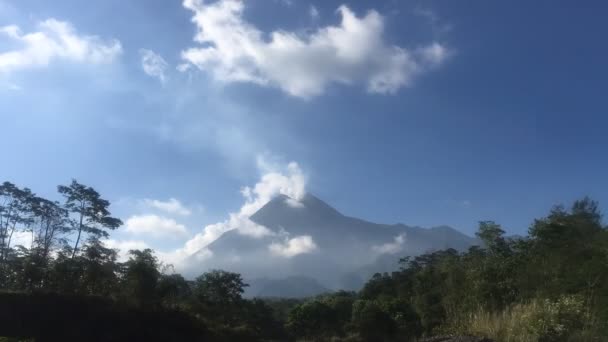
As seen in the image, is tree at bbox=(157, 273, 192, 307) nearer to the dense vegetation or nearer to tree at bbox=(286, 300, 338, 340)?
the dense vegetation

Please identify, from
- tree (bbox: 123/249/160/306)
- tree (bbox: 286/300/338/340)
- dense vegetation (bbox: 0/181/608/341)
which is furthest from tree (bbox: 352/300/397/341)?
tree (bbox: 123/249/160/306)

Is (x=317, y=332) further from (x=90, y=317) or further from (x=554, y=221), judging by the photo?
(x=90, y=317)

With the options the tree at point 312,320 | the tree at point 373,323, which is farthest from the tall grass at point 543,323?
the tree at point 312,320

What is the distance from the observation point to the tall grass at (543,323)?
657cm

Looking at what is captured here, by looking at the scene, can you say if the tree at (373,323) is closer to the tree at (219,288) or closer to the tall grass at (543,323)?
the tree at (219,288)

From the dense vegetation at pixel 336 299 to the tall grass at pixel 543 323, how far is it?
0.02 metres

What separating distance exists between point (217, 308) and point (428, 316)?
10.0m

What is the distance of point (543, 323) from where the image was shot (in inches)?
263

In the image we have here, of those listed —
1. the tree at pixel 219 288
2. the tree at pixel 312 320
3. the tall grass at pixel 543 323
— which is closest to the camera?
the tall grass at pixel 543 323

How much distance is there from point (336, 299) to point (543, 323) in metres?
28.1

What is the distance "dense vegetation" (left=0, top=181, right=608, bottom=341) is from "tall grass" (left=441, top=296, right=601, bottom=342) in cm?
2

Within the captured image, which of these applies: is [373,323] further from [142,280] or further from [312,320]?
[142,280]

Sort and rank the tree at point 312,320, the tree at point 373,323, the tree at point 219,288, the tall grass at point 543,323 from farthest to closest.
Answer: the tree at point 312,320 → the tree at point 373,323 → the tree at point 219,288 → the tall grass at point 543,323

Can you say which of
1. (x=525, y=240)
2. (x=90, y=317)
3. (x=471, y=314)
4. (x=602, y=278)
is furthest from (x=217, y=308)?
(x=602, y=278)
